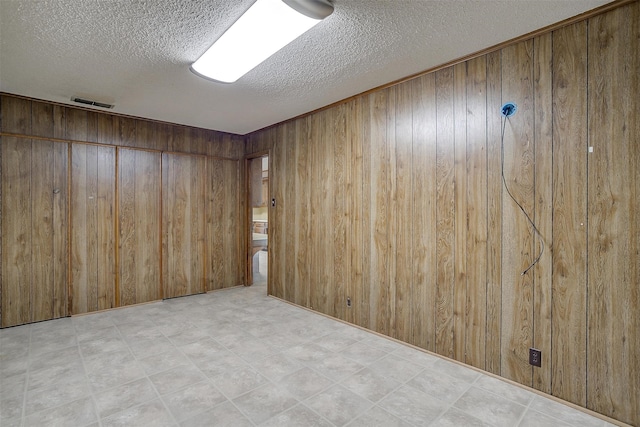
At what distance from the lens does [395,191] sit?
304cm

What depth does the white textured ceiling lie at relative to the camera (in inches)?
74.8

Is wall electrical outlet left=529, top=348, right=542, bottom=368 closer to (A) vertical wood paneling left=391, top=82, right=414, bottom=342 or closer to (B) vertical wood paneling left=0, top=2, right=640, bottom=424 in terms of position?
(B) vertical wood paneling left=0, top=2, right=640, bottom=424

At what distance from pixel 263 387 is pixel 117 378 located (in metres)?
1.12

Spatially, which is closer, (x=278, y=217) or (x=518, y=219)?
(x=518, y=219)

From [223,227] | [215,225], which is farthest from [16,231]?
[223,227]

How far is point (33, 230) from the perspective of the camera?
3.52 m

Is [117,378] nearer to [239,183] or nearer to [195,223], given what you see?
[195,223]

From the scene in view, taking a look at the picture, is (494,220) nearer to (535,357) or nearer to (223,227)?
(535,357)

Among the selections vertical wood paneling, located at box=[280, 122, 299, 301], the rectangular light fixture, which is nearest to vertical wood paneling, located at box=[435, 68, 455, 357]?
the rectangular light fixture

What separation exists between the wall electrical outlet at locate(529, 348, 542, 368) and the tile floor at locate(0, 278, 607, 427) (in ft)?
0.69

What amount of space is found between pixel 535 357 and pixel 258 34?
115 inches

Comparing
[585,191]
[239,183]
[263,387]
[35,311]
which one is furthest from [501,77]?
[35,311]

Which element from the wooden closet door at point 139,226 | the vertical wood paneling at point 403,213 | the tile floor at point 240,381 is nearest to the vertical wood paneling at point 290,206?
the tile floor at point 240,381

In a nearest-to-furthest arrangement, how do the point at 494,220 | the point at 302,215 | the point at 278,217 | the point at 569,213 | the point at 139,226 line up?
the point at 569,213, the point at 494,220, the point at 302,215, the point at 139,226, the point at 278,217
